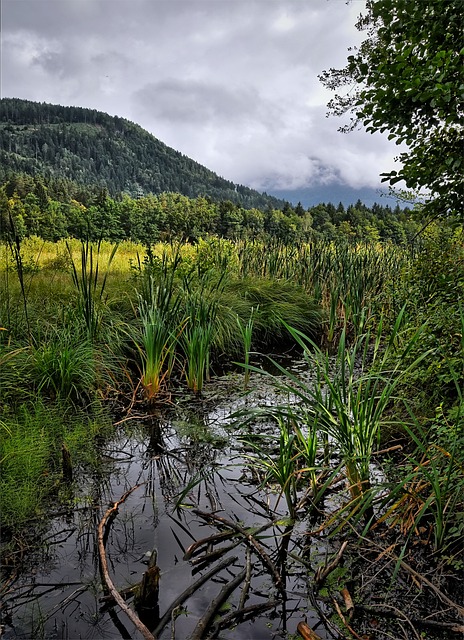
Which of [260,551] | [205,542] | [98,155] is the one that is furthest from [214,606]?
[98,155]

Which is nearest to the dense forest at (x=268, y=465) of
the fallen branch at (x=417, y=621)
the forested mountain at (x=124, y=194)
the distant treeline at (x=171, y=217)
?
the fallen branch at (x=417, y=621)

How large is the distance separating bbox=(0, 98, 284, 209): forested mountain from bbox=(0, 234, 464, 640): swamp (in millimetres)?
27076

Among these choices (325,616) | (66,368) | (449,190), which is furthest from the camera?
(66,368)

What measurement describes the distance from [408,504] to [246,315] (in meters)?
4.17

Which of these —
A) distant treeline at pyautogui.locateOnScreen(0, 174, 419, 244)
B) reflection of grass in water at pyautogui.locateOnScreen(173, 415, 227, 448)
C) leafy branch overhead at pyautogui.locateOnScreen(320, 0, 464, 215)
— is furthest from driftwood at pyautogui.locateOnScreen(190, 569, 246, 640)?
distant treeline at pyautogui.locateOnScreen(0, 174, 419, 244)

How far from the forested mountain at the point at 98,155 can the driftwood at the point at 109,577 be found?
28470 mm

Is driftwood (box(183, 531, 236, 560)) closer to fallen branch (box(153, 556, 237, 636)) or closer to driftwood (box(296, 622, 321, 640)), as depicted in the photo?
fallen branch (box(153, 556, 237, 636))

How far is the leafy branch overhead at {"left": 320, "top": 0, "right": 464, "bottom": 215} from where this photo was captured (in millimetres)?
1752

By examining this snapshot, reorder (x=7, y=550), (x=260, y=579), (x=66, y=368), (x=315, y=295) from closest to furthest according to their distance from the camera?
(x=260, y=579) → (x=7, y=550) → (x=66, y=368) → (x=315, y=295)

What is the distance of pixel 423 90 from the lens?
1.80 m

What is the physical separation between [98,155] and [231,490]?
47.9 metres

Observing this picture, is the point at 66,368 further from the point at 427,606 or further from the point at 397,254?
the point at 397,254

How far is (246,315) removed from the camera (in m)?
5.82

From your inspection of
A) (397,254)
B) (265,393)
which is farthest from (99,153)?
(265,393)
